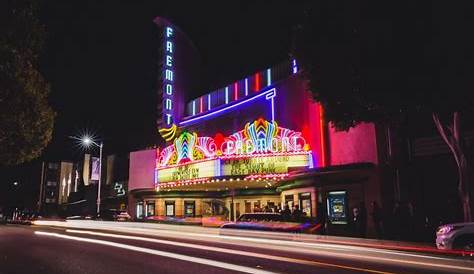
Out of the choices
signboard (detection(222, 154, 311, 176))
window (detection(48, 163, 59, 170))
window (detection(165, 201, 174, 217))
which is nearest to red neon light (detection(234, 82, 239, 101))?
signboard (detection(222, 154, 311, 176))

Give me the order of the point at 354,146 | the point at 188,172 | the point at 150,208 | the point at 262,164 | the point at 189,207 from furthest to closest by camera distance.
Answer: the point at 150,208 < the point at 189,207 < the point at 188,172 < the point at 262,164 < the point at 354,146

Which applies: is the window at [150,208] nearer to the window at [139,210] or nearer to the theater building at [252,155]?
the theater building at [252,155]

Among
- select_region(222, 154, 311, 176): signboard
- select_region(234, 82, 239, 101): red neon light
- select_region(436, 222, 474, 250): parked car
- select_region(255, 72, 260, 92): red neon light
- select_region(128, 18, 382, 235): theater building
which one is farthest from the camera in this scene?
select_region(234, 82, 239, 101): red neon light

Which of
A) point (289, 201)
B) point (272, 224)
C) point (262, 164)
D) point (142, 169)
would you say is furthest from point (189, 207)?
point (272, 224)

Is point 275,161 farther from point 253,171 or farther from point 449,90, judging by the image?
point 449,90

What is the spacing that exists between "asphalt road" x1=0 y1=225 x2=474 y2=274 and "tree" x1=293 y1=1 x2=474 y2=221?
5.07 m

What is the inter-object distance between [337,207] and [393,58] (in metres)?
12.2

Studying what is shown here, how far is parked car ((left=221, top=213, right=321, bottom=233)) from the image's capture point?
1876 cm

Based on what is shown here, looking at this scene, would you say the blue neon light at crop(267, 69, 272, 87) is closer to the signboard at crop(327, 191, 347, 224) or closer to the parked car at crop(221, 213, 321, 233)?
the signboard at crop(327, 191, 347, 224)

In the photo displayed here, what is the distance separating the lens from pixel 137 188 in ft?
147

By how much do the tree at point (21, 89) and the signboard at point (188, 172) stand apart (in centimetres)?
1457

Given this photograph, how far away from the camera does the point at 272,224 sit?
63.2ft

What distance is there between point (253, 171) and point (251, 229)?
8329mm

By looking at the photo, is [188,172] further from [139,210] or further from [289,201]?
[139,210]
